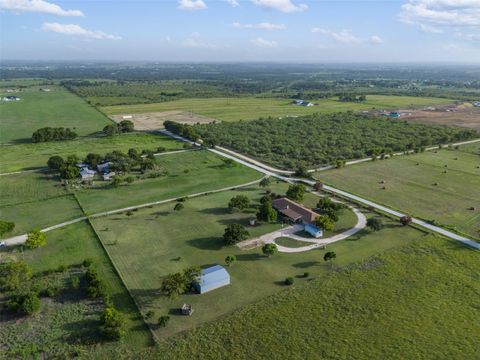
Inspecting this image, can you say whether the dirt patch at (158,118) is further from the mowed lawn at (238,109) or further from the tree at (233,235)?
the tree at (233,235)

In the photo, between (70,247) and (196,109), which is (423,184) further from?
(196,109)

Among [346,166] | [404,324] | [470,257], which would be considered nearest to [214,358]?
[404,324]

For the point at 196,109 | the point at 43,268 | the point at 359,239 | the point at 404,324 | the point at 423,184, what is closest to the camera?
the point at 404,324

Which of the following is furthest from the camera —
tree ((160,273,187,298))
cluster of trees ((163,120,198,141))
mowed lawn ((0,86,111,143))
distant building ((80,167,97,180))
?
mowed lawn ((0,86,111,143))

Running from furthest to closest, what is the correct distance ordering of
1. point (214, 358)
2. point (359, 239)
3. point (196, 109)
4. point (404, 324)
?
point (196, 109) < point (359, 239) < point (404, 324) < point (214, 358)

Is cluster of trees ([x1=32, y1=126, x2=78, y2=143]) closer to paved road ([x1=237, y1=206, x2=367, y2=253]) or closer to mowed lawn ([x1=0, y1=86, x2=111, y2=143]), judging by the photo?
mowed lawn ([x1=0, y1=86, x2=111, y2=143])

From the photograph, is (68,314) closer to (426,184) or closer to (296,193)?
(296,193)

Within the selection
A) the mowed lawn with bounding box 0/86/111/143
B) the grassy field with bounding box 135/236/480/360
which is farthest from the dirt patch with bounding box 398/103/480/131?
the mowed lawn with bounding box 0/86/111/143
